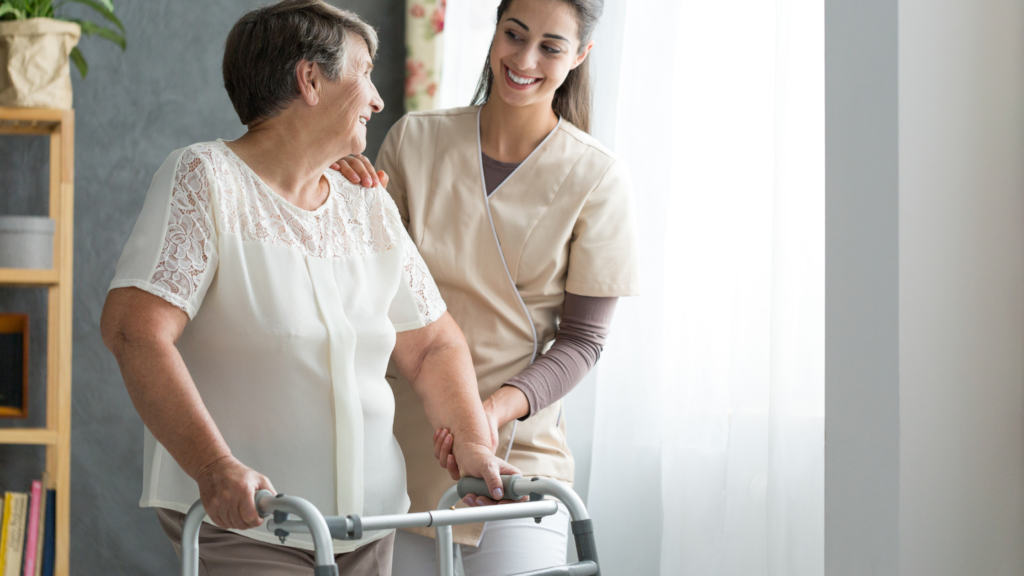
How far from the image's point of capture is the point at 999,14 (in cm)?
131

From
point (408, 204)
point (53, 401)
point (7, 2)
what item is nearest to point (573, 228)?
point (408, 204)

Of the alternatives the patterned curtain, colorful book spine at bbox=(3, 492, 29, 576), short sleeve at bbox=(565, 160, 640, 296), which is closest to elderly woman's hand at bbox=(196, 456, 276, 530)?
short sleeve at bbox=(565, 160, 640, 296)

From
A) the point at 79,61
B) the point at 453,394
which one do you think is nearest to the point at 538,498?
the point at 453,394

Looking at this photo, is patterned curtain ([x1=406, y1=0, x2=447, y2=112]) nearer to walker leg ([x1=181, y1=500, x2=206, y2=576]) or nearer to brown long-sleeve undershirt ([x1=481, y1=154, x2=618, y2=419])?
brown long-sleeve undershirt ([x1=481, y1=154, x2=618, y2=419])

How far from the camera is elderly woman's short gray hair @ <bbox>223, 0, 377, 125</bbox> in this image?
130 centimetres

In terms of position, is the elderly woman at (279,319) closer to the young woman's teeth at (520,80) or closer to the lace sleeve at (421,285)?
the lace sleeve at (421,285)

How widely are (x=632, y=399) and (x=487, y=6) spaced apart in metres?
1.22

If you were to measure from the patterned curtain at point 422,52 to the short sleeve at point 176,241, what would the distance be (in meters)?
1.37

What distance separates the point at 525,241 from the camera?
1679mm

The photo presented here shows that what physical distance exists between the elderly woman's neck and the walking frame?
496 millimetres

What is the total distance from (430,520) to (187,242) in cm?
49

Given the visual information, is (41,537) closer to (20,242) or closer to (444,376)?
(20,242)

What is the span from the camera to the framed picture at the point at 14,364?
84.6 inches

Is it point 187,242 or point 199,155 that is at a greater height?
point 199,155
